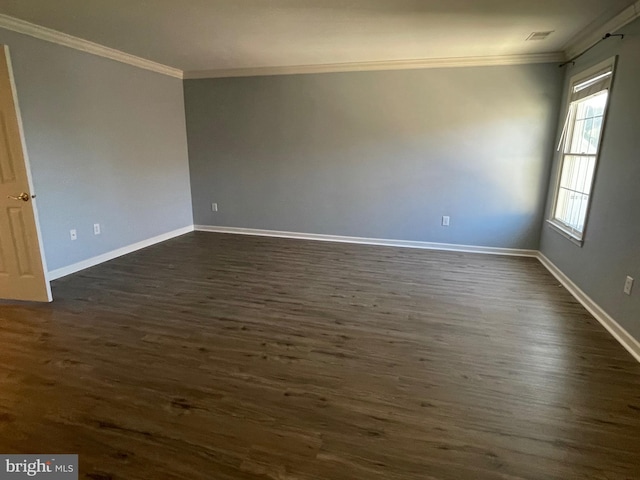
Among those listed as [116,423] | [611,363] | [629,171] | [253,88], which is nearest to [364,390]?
[116,423]

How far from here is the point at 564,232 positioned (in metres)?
3.81

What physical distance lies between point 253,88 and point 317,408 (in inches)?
182

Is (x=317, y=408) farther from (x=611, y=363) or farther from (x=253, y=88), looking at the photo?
(x=253, y=88)

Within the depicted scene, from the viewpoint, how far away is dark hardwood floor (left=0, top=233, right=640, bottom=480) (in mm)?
1646

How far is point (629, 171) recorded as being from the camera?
273 centimetres

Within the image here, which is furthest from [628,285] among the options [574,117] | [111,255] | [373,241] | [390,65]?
[111,255]

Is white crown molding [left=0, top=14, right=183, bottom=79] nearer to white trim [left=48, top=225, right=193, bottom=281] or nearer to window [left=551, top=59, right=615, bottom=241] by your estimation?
white trim [left=48, top=225, right=193, bottom=281]

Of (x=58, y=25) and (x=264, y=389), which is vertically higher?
(x=58, y=25)

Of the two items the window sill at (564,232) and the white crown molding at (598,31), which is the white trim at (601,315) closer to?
the window sill at (564,232)

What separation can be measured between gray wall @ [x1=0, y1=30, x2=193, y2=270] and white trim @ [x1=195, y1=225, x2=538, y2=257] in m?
0.93

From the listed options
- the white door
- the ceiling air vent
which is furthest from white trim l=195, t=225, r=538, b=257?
the white door

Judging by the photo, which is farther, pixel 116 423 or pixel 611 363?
pixel 611 363

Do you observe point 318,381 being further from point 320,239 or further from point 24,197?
point 320,239

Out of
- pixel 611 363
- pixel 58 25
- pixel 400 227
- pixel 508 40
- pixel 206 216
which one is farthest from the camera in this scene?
pixel 206 216
